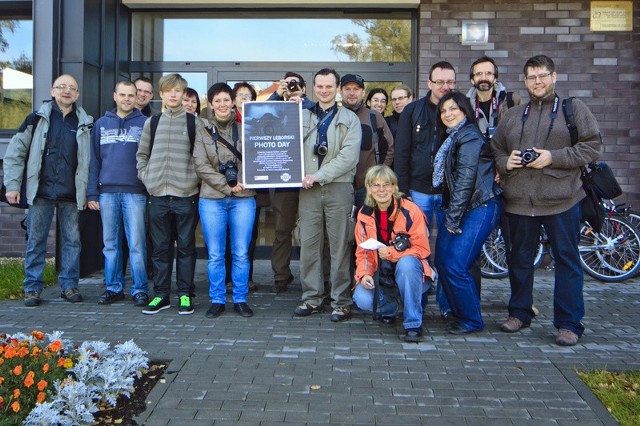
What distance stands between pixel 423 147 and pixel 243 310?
2235 millimetres

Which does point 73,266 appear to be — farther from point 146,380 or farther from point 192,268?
point 146,380

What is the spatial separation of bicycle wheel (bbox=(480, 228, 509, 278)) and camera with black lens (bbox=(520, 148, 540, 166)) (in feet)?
Result: 10.3

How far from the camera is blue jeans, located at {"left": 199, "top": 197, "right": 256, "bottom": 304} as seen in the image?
6.26 m

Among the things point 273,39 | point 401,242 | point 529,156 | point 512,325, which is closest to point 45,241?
point 401,242

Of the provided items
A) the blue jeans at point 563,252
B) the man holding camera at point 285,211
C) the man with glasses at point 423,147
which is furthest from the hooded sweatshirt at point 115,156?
the blue jeans at point 563,252

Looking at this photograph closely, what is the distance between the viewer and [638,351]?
5.30 metres

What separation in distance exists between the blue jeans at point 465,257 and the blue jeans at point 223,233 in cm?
178

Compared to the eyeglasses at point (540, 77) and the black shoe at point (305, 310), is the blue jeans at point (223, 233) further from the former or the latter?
the eyeglasses at point (540, 77)

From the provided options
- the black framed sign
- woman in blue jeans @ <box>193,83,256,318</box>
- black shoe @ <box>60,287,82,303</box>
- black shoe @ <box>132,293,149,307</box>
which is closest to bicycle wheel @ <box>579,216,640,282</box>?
the black framed sign

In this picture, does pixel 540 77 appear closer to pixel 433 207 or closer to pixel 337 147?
pixel 433 207

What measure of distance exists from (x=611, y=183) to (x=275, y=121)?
2.94m

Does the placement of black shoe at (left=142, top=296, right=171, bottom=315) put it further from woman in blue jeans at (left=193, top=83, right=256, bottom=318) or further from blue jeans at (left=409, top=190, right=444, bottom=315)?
blue jeans at (left=409, top=190, right=444, bottom=315)

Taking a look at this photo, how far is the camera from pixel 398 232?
571 centimetres

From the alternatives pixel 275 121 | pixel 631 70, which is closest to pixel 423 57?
pixel 631 70
